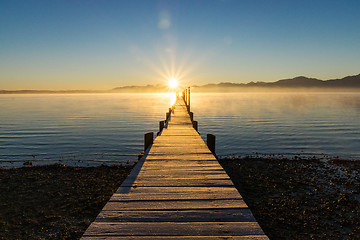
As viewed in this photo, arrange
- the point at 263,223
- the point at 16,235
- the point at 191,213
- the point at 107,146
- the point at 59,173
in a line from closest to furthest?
the point at 191,213 < the point at 16,235 < the point at 263,223 < the point at 59,173 < the point at 107,146

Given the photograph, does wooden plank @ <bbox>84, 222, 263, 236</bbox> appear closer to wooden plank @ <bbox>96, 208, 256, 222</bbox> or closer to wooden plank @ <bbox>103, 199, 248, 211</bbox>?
wooden plank @ <bbox>96, 208, 256, 222</bbox>

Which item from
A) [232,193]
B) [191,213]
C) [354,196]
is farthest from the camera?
[354,196]

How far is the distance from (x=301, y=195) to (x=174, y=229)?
8202mm

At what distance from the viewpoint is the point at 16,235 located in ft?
20.8

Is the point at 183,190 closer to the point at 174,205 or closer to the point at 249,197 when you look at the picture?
the point at 174,205

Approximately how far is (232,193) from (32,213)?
756 cm

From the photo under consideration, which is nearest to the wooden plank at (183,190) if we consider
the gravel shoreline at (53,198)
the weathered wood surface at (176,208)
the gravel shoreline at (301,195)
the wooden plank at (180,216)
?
the weathered wood surface at (176,208)

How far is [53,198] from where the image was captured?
28.6ft

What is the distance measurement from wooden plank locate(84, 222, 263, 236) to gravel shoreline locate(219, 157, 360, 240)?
14.1 ft

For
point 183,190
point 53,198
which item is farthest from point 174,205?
point 53,198

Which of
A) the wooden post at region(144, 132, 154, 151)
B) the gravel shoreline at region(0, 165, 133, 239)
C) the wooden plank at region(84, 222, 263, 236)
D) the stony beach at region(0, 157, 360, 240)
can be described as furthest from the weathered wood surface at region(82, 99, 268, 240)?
the gravel shoreline at region(0, 165, 133, 239)

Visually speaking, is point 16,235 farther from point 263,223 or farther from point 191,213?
point 263,223

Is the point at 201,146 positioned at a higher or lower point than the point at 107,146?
higher

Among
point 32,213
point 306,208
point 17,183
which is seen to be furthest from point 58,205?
point 306,208
